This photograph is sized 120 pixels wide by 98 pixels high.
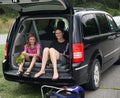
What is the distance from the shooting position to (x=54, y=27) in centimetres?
727

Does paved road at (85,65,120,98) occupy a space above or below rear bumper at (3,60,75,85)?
below

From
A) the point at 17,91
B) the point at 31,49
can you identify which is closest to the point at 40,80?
the point at 31,49

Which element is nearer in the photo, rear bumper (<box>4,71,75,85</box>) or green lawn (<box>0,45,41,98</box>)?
rear bumper (<box>4,71,75,85</box>)

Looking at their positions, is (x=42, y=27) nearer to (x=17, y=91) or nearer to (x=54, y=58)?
(x=54, y=58)

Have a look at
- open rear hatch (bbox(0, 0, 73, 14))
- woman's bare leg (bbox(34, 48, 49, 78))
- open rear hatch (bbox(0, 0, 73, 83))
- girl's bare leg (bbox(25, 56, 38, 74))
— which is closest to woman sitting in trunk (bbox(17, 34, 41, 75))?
girl's bare leg (bbox(25, 56, 38, 74))

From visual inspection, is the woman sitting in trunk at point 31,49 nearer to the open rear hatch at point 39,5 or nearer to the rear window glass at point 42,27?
the rear window glass at point 42,27

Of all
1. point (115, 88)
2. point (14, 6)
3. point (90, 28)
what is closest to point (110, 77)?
point (115, 88)

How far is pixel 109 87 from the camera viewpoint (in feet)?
23.6

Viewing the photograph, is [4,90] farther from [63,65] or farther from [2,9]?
[2,9]

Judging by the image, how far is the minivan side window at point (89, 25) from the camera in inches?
253

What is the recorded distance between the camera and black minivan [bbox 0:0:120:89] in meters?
6.07

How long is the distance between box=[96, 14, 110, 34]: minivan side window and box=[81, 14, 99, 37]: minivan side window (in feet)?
1.37

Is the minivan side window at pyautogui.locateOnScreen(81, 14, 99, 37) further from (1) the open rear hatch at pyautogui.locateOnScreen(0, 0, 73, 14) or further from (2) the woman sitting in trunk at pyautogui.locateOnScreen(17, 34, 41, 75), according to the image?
(2) the woman sitting in trunk at pyautogui.locateOnScreen(17, 34, 41, 75)

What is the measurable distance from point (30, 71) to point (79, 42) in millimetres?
1122
